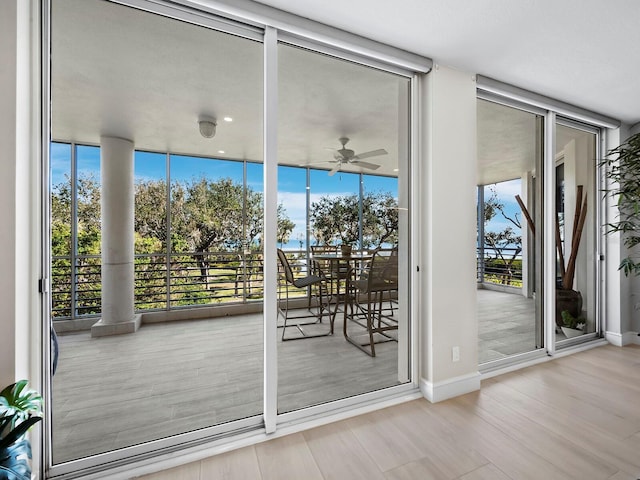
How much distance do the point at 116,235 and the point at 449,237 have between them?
2.40 metres

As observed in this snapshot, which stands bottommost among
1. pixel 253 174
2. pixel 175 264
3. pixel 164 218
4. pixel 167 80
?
pixel 175 264

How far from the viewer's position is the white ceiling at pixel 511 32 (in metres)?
1.63

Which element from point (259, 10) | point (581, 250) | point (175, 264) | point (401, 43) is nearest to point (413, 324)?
point (175, 264)

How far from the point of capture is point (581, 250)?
3.35 meters

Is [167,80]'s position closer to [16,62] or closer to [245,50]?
[245,50]

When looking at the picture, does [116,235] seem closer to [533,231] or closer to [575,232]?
[533,231]

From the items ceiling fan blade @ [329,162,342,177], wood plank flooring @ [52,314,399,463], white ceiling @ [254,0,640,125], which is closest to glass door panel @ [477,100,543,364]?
white ceiling @ [254,0,640,125]

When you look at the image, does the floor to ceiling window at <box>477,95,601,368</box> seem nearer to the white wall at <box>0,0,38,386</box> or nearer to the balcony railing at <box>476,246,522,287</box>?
the balcony railing at <box>476,246,522,287</box>

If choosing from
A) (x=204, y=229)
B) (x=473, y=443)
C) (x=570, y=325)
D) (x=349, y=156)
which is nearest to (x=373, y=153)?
(x=349, y=156)

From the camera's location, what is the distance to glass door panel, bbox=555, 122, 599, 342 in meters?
3.19

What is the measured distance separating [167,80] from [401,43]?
1832 millimetres

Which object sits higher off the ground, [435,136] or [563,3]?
[563,3]

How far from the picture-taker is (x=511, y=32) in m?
1.84

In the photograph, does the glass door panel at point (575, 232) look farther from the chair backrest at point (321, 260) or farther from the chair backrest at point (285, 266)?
the chair backrest at point (285, 266)
